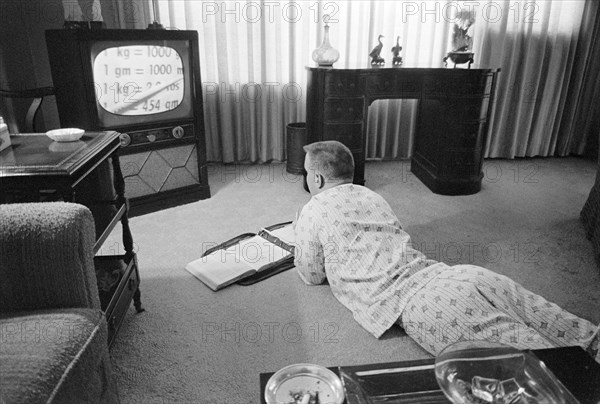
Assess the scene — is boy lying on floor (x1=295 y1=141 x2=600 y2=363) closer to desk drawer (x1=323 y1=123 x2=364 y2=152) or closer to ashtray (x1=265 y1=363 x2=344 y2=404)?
ashtray (x1=265 y1=363 x2=344 y2=404)

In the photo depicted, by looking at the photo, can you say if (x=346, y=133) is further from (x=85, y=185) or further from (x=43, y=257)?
(x=43, y=257)

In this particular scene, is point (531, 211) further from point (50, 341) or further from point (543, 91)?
point (50, 341)

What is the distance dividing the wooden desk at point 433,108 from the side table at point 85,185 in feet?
4.37

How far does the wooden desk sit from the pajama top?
110 cm

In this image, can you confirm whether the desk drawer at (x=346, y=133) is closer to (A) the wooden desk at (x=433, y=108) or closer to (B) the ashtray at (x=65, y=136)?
(A) the wooden desk at (x=433, y=108)

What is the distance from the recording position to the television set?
2.05 meters

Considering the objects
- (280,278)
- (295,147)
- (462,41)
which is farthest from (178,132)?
(462,41)

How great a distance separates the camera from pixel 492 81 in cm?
263

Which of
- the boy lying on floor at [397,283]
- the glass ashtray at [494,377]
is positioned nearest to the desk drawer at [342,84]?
the boy lying on floor at [397,283]

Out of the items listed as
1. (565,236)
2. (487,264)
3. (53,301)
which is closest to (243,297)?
(53,301)

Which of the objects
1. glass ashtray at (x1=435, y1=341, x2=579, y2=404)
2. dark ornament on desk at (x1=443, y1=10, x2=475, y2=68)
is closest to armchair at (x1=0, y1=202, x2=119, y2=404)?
glass ashtray at (x1=435, y1=341, x2=579, y2=404)

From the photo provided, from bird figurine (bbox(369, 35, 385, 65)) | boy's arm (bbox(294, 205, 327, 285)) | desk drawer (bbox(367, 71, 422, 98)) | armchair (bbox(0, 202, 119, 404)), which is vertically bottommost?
boy's arm (bbox(294, 205, 327, 285))

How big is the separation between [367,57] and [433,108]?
0.66m

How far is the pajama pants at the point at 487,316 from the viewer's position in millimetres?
1166
